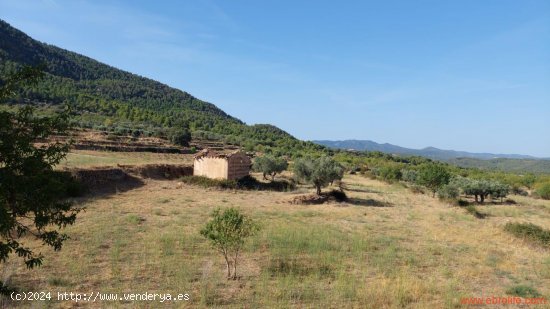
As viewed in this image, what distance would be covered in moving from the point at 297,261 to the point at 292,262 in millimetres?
393

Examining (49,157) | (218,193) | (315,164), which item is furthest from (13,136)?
(315,164)

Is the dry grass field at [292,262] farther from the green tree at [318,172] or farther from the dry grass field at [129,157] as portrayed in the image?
the dry grass field at [129,157]

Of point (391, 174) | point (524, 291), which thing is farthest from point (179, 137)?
point (524, 291)

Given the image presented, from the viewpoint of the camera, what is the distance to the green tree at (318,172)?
38906 mm

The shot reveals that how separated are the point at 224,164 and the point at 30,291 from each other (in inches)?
1288


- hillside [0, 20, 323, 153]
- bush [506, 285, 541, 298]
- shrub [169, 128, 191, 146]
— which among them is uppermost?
hillside [0, 20, 323, 153]

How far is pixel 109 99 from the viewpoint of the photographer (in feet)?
419

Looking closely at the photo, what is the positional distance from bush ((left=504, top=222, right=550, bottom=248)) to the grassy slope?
2.09 ft

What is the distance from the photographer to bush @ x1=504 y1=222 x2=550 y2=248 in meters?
21.7

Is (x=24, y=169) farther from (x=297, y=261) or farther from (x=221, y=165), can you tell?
(x=221, y=165)

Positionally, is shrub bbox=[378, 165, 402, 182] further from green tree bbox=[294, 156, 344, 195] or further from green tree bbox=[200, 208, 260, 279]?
green tree bbox=[200, 208, 260, 279]

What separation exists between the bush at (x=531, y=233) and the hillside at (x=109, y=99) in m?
47.0

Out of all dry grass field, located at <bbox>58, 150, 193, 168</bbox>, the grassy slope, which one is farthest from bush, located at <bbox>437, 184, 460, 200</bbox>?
dry grass field, located at <bbox>58, 150, 193, 168</bbox>

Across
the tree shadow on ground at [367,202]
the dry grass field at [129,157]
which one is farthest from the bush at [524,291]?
the dry grass field at [129,157]
